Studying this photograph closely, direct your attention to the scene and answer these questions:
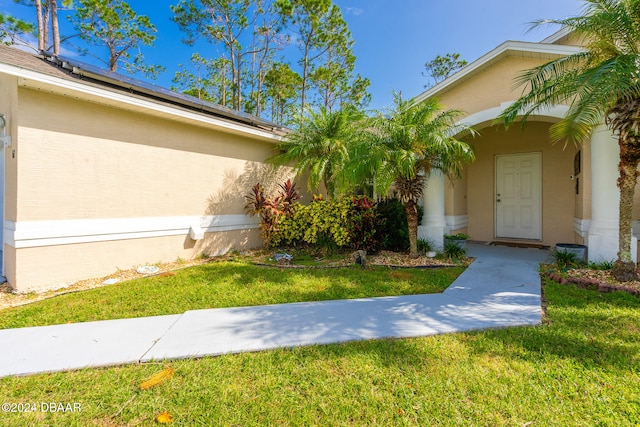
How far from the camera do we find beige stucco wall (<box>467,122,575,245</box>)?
24.8 feet

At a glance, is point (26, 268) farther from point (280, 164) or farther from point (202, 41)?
point (202, 41)

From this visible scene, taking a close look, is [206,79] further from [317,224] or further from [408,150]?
[408,150]

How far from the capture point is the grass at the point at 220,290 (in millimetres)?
3712

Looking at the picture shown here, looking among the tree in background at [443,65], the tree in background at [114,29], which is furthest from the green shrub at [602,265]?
the tree in background at [443,65]

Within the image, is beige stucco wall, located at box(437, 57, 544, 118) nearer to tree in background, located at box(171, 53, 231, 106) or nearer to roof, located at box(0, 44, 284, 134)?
roof, located at box(0, 44, 284, 134)

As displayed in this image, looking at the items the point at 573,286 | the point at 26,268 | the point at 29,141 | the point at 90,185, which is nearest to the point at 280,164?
the point at 90,185

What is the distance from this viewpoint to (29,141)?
455cm

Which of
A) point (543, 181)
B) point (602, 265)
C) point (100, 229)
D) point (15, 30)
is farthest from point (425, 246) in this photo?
point (15, 30)

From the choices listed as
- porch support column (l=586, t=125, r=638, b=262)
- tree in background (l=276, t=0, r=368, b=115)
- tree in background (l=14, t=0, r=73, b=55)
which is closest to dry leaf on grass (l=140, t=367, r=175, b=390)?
porch support column (l=586, t=125, r=638, b=262)

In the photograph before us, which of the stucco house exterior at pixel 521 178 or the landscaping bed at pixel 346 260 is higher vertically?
the stucco house exterior at pixel 521 178

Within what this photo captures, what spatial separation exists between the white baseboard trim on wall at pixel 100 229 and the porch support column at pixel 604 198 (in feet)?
25.2

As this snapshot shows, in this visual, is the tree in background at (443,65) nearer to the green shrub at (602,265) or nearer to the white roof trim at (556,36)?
the white roof trim at (556,36)

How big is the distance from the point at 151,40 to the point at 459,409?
22.1 metres

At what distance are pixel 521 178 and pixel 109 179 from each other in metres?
10.2
